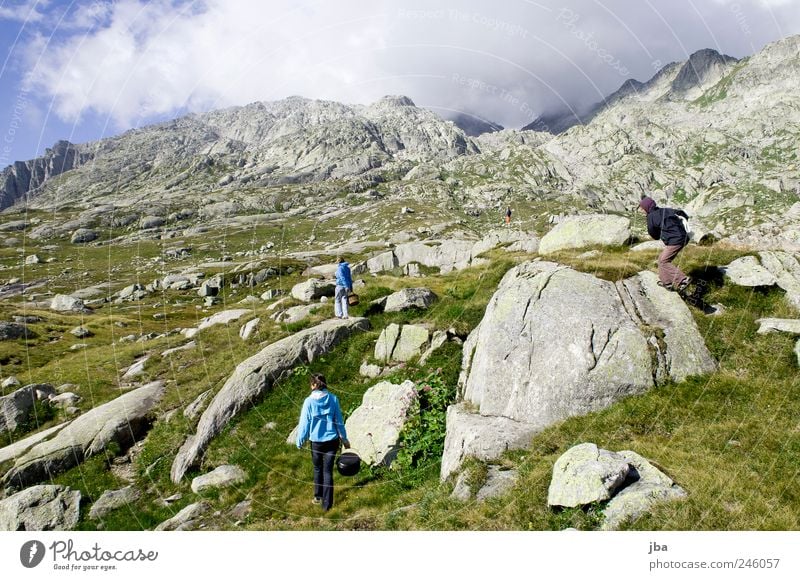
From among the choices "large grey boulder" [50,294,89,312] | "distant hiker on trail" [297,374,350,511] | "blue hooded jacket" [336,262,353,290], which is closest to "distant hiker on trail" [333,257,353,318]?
"blue hooded jacket" [336,262,353,290]

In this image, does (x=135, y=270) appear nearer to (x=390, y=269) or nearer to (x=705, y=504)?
(x=390, y=269)

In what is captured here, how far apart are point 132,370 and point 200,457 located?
15.6m

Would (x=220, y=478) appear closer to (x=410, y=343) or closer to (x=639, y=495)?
(x=410, y=343)

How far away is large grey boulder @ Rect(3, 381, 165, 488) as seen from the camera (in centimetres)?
1723

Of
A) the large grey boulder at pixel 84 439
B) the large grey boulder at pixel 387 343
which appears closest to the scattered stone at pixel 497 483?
the large grey boulder at pixel 387 343

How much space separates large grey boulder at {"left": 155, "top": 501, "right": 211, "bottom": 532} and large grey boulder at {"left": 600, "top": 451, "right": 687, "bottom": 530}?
39.6 feet

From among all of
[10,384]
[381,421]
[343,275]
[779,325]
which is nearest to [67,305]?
[10,384]

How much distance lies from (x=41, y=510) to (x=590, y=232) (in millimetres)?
28459

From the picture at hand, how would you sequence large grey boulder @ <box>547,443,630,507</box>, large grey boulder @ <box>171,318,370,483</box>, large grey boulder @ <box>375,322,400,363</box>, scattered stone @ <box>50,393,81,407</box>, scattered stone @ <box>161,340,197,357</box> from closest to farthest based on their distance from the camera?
large grey boulder @ <box>547,443,630,507</box>
large grey boulder @ <box>171,318,370,483</box>
large grey boulder @ <box>375,322,400,363</box>
scattered stone @ <box>50,393,81,407</box>
scattered stone @ <box>161,340,197,357</box>

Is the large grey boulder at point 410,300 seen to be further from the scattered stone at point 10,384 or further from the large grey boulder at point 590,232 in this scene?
the scattered stone at point 10,384

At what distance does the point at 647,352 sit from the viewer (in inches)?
487

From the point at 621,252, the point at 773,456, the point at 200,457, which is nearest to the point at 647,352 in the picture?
the point at 773,456

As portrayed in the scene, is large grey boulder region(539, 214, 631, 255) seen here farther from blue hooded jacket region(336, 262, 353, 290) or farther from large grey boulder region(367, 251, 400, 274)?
large grey boulder region(367, 251, 400, 274)
